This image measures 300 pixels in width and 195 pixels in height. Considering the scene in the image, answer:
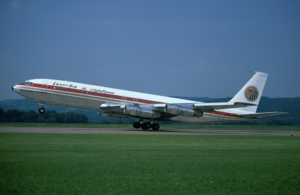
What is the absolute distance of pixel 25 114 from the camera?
6950cm

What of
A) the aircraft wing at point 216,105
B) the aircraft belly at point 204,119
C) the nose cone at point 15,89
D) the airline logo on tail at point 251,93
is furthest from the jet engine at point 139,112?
the nose cone at point 15,89

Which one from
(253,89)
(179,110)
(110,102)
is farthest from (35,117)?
(253,89)

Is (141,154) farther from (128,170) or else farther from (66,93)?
(66,93)

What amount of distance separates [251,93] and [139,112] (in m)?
15.0

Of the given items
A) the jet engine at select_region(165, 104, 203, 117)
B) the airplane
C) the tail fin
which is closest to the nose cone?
the airplane

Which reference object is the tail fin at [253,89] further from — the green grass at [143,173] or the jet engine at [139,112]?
the green grass at [143,173]

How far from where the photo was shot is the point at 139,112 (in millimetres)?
40062

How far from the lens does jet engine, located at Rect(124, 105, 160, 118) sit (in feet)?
130

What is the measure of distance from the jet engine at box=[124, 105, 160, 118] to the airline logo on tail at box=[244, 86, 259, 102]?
39.5ft

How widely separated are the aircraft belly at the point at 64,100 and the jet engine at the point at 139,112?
11.8 feet

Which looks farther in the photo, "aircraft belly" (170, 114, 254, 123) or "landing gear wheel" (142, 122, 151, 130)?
"aircraft belly" (170, 114, 254, 123)

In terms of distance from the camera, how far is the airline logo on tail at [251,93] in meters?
44.9

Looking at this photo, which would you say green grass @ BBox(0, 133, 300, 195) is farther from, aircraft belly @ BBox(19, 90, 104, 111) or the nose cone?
the nose cone

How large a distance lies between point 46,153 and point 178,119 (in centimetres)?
2911
